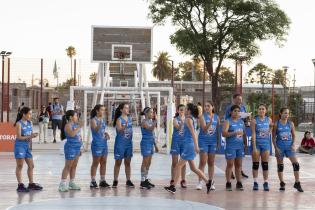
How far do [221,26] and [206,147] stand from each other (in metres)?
30.5

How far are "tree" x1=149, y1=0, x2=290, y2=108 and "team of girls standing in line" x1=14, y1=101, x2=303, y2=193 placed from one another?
94.8 feet

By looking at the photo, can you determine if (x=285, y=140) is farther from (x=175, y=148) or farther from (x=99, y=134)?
(x=99, y=134)

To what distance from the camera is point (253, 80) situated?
10012 centimetres

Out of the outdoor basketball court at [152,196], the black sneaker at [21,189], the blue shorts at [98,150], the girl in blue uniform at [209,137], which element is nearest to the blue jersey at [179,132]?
the girl in blue uniform at [209,137]

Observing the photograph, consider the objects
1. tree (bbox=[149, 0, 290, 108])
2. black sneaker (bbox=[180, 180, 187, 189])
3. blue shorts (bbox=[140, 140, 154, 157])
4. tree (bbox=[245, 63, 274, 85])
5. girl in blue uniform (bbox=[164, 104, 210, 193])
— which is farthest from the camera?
tree (bbox=[245, 63, 274, 85])

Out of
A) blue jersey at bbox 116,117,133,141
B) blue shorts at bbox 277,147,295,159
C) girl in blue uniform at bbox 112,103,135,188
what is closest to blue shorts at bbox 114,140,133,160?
girl in blue uniform at bbox 112,103,135,188

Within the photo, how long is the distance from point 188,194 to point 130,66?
23475mm

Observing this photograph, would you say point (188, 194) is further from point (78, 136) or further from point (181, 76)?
point (181, 76)

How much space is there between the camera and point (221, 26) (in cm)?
4284

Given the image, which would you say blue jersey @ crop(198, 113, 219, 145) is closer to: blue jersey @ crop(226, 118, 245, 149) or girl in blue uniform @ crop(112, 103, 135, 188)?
blue jersey @ crop(226, 118, 245, 149)

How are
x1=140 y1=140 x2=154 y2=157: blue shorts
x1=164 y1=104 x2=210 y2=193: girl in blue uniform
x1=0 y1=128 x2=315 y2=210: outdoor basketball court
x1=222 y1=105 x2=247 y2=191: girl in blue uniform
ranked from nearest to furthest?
x1=0 y1=128 x2=315 y2=210: outdoor basketball court < x1=164 y1=104 x2=210 y2=193: girl in blue uniform < x1=222 y1=105 x2=247 y2=191: girl in blue uniform < x1=140 y1=140 x2=154 y2=157: blue shorts

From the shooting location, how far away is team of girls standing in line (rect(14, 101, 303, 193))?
12.5 metres

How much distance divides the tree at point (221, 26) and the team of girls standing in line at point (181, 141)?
28891mm

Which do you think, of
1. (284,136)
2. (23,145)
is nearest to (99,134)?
(23,145)
